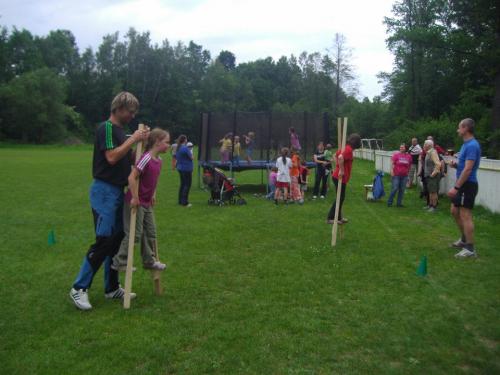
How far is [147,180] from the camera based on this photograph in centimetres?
530

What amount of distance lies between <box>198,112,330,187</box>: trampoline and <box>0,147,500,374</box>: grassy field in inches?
298

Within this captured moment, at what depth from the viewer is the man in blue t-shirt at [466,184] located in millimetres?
7141

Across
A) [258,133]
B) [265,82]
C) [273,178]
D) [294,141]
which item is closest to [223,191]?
[273,178]

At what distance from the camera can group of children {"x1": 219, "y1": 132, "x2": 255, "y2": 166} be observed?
16.8 m

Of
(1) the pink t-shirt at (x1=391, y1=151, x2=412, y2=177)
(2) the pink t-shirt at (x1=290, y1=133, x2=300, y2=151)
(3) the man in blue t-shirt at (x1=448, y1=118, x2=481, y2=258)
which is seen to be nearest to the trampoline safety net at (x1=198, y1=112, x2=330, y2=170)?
(2) the pink t-shirt at (x1=290, y1=133, x2=300, y2=151)

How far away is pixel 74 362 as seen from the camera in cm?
394

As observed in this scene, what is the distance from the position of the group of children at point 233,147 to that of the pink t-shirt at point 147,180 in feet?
36.6

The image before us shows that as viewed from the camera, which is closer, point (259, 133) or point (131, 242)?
point (131, 242)

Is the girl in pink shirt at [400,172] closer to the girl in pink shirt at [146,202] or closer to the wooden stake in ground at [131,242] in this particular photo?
the girl in pink shirt at [146,202]

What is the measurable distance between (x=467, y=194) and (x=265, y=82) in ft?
342

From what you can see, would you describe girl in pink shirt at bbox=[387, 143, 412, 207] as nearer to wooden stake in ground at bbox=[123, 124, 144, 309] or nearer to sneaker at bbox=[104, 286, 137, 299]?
sneaker at bbox=[104, 286, 137, 299]

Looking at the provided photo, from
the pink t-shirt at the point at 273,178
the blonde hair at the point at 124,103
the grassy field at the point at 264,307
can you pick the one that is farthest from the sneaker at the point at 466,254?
the pink t-shirt at the point at 273,178

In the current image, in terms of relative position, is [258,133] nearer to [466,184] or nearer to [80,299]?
[466,184]

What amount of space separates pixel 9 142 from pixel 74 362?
2767 inches
